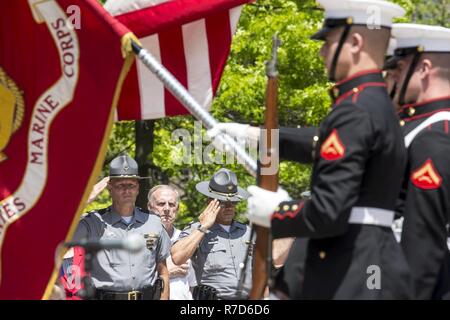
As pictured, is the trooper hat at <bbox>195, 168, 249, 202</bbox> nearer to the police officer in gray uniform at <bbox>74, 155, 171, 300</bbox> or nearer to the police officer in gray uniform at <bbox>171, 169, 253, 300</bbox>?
the police officer in gray uniform at <bbox>171, 169, 253, 300</bbox>

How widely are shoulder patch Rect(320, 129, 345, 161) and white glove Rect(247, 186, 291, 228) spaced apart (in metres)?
0.30

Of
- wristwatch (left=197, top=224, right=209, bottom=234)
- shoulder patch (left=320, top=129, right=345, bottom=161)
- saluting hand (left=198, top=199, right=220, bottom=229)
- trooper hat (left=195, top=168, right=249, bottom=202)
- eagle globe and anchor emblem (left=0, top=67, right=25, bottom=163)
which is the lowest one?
wristwatch (left=197, top=224, right=209, bottom=234)

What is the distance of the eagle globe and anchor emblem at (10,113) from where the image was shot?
19.5 ft

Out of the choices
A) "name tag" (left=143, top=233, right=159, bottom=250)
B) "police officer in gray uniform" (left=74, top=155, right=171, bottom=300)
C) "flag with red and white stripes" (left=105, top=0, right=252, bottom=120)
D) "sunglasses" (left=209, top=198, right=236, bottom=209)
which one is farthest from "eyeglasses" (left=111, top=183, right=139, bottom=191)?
"flag with red and white stripes" (left=105, top=0, right=252, bottom=120)

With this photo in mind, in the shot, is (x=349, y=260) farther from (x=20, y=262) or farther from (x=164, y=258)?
(x=164, y=258)

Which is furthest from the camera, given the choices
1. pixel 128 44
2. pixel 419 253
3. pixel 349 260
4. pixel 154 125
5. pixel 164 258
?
pixel 154 125

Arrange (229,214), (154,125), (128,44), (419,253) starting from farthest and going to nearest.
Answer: (154,125) → (229,214) → (128,44) → (419,253)

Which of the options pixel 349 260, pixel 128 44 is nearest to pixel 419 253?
pixel 349 260

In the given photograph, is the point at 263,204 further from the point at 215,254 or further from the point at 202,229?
the point at 215,254

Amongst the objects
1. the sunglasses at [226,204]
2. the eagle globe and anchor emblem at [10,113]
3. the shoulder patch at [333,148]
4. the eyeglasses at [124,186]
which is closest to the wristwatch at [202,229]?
the sunglasses at [226,204]

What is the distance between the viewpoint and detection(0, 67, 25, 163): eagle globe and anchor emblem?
5938 mm

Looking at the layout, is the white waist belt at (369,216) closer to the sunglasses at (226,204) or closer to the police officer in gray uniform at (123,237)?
the police officer in gray uniform at (123,237)
